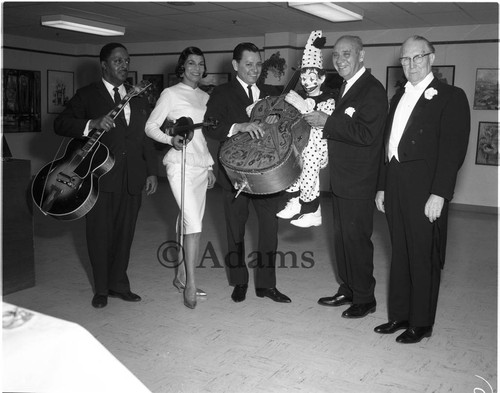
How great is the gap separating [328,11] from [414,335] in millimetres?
5235

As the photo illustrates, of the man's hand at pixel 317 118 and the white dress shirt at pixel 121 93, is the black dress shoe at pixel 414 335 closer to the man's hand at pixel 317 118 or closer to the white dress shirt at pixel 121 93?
the man's hand at pixel 317 118

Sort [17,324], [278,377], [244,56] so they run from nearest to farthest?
[17,324] → [278,377] → [244,56]

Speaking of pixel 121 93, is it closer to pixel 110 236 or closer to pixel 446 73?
pixel 110 236

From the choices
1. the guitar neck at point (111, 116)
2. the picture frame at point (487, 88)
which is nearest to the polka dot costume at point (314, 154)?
the guitar neck at point (111, 116)

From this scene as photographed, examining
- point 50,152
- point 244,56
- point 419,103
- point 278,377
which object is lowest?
point 278,377

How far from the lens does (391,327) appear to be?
146 inches

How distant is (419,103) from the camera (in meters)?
3.37

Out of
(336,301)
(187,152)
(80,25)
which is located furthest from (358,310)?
(80,25)

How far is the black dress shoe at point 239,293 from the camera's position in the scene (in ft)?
14.2

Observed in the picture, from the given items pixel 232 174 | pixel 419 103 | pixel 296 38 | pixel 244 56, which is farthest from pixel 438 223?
pixel 296 38

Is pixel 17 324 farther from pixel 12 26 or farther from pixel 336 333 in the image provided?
pixel 12 26

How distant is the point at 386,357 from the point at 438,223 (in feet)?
2.84

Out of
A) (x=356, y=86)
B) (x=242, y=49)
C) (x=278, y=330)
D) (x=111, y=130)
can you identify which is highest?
(x=242, y=49)

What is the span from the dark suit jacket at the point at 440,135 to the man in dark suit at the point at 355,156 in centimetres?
32
